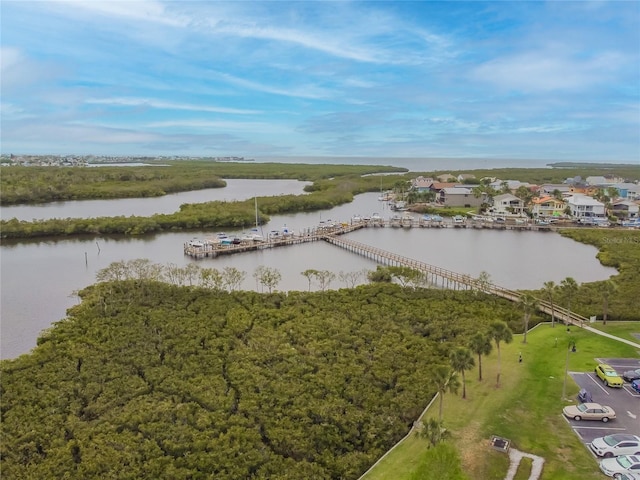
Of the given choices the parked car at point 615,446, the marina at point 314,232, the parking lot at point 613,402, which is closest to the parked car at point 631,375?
the parking lot at point 613,402

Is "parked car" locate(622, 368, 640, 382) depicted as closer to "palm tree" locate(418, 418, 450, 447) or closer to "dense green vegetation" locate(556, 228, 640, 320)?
"dense green vegetation" locate(556, 228, 640, 320)

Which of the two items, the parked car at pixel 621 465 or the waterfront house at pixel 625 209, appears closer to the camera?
the parked car at pixel 621 465

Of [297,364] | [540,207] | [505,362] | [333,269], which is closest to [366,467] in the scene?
[297,364]

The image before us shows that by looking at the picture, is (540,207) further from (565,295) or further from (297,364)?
(297,364)

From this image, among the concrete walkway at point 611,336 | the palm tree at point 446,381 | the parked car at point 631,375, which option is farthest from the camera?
the concrete walkway at point 611,336

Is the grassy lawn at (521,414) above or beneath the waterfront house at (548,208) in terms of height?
beneath

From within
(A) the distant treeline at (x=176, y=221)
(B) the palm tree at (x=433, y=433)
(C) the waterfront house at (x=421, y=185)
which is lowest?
(B) the palm tree at (x=433, y=433)

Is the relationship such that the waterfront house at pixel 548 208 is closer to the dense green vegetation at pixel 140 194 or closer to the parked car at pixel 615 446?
the dense green vegetation at pixel 140 194
